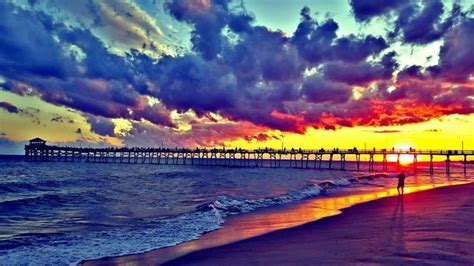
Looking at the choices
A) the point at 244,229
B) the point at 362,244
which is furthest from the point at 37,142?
the point at 362,244

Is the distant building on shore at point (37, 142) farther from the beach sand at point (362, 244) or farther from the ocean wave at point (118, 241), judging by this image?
the beach sand at point (362, 244)

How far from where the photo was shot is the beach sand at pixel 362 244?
824 centimetres

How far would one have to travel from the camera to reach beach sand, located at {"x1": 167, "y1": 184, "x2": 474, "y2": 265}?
8241 mm

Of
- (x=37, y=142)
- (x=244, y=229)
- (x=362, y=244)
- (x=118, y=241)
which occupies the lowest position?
(x=118, y=241)

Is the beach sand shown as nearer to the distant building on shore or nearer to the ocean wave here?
the ocean wave

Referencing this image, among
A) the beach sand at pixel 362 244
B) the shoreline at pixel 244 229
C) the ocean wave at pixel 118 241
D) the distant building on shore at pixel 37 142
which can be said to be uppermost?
the distant building on shore at pixel 37 142

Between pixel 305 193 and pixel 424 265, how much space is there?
2096 centimetres

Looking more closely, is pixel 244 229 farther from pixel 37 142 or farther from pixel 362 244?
pixel 37 142

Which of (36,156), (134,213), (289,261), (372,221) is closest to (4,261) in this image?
(289,261)

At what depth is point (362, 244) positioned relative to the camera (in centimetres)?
973

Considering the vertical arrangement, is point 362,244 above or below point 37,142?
below

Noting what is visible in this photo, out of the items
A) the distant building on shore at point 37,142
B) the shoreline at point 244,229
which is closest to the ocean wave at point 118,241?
the shoreline at point 244,229

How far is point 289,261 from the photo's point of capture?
28.2 ft

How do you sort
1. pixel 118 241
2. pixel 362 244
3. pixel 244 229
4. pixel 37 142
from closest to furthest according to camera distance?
1. pixel 362 244
2. pixel 118 241
3. pixel 244 229
4. pixel 37 142
